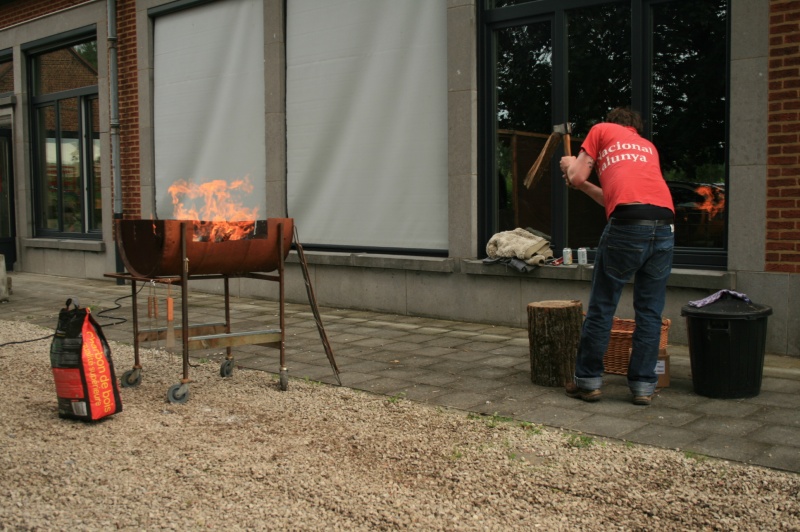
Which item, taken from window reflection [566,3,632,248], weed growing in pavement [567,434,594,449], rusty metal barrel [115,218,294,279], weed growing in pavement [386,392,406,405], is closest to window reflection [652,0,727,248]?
window reflection [566,3,632,248]

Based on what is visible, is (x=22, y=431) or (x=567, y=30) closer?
(x=22, y=431)

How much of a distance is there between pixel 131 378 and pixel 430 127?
15.6 feet

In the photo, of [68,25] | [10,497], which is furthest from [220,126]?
[10,497]

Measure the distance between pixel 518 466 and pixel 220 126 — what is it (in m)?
→ 9.14

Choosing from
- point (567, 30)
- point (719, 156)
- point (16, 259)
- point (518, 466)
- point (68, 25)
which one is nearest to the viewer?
point (518, 466)

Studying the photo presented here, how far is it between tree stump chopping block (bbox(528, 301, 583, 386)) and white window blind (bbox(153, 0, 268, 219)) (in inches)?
246

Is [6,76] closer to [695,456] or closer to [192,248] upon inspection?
[192,248]

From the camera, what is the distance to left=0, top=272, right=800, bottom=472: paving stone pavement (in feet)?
17.6

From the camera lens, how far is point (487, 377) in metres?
7.04

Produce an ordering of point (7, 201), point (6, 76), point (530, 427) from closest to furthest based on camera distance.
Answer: point (530, 427), point (7, 201), point (6, 76)

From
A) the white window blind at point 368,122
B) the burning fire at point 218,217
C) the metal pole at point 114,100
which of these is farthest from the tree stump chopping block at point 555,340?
the metal pole at point 114,100

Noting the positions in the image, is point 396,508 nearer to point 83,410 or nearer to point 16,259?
point 83,410

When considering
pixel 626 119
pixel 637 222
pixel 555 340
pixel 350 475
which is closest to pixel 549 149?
pixel 626 119

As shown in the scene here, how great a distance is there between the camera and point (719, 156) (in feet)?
26.7
